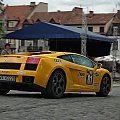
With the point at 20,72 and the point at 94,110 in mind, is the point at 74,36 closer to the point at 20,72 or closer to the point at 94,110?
the point at 20,72

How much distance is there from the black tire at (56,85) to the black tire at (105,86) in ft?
7.07

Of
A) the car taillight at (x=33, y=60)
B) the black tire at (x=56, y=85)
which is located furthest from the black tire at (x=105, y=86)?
the car taillight at (x=33, y=60)

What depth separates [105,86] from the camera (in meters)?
14.8

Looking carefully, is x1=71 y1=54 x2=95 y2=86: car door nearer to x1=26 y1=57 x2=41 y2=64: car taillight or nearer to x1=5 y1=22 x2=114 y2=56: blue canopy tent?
x1=26 y1=57 x2=41 y2=64: car taillight

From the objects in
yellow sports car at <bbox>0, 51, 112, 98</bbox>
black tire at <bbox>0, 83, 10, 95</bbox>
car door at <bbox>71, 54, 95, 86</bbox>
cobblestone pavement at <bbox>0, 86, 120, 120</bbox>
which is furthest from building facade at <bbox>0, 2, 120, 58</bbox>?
cobblestone pavement at <bbox>0, 86, 120, 120</bbox>

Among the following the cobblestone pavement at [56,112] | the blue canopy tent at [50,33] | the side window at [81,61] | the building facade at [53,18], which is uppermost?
the building facade at [53,18]

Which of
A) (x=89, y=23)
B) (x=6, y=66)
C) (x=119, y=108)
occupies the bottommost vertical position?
(x=119, y=108)

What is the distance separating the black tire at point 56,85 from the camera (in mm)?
12391

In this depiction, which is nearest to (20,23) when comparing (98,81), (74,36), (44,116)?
(74,36)

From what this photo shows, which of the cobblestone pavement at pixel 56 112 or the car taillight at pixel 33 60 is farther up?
the car taillight at pixel 33 60

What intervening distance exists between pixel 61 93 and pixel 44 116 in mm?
4356

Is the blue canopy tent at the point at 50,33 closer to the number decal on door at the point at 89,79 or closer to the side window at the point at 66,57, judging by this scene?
the number decal on door at the point at 89,79

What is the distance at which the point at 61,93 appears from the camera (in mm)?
12766

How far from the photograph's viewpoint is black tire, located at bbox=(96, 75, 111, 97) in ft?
48.0
